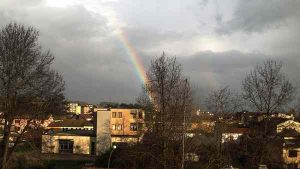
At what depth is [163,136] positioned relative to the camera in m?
28.4

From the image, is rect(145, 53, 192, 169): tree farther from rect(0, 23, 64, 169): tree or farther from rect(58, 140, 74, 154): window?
rect(58, 140, 74, 154): window

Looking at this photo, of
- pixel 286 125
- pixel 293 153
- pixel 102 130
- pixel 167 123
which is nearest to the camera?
pixel 167 123

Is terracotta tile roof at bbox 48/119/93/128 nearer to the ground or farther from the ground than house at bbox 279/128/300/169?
farther from the ground

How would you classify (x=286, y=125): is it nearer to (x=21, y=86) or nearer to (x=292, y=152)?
(x=292, y=152)

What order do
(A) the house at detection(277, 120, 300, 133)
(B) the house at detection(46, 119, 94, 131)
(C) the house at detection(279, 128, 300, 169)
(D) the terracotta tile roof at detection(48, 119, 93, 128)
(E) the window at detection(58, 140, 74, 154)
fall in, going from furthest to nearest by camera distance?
(D) the terracotta tile roof at detection(48, 119, 93, 128), (B) the house at detection(46, 119, 94, 131), (E) the window at detection(58, 140, 74, 154), (C) the house at detection(279, 128, 300, 169), (A) the house at detection(277, 120, 300, 133)

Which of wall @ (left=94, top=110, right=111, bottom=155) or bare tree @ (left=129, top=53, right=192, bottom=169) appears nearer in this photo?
bare tree @ (left=129, top=53, right=192, bottom=169)

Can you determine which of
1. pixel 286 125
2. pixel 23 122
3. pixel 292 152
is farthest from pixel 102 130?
pixel 23 122

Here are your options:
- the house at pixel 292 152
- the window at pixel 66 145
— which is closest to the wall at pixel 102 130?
the window at pixel 66 145

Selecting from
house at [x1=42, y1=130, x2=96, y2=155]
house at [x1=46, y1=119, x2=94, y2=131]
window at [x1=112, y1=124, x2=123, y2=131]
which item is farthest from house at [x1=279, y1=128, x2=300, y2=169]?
house at [x1=46, y1=119, x2=94, y2=131]

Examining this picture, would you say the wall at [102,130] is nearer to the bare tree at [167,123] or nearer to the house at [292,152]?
the house at [292,152]

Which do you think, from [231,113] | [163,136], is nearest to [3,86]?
[163,136]

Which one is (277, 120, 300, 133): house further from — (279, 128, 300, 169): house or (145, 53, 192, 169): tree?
(145, 53, 192, 169): tree

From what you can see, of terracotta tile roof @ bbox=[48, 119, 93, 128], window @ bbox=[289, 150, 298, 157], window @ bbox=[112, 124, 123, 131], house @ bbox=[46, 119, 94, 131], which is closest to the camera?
window @ bbox=[289, 150, 298, 157]

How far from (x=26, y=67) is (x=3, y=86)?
80.1 inches
